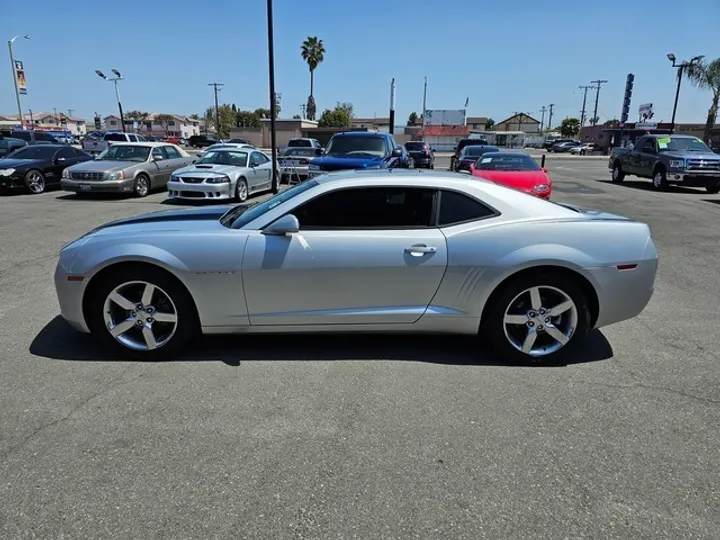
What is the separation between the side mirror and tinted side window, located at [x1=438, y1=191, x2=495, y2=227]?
1083 millimetres

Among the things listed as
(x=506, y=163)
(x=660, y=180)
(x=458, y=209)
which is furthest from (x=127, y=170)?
(x=660, y=180)

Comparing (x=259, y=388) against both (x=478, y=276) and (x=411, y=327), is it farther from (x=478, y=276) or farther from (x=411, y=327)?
(x=478, y=276)

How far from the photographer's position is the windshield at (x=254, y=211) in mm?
3775

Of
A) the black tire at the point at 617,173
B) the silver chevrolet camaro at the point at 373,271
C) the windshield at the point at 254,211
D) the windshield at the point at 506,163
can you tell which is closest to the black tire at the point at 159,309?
the silver chevrolet camaro at the point at 373,271

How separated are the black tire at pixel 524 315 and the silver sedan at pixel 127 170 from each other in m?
11.8

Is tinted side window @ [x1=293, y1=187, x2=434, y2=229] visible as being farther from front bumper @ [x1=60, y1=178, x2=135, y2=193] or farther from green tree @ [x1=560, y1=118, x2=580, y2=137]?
green tree @ [x1=560, y1=118, x2=580, y2=137]

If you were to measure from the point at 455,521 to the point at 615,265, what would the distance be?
2.35 meters

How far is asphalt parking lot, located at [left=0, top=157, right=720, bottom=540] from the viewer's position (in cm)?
222

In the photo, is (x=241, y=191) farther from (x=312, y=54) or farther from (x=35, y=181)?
(x=312, y=54)

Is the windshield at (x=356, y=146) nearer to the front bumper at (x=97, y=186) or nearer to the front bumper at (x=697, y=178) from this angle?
the front bumper at (x=97, y=186)

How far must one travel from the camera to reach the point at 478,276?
140 inches

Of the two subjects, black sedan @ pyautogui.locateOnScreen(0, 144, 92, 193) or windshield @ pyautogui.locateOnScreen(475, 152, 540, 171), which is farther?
black sedan @ pyautogui.locateOnScreen(0, 144, 92, 193)

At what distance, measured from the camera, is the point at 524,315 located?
368cm

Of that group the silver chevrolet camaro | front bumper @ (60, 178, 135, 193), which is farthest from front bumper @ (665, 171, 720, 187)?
front bumper @ (60, 178, 135, 193)
